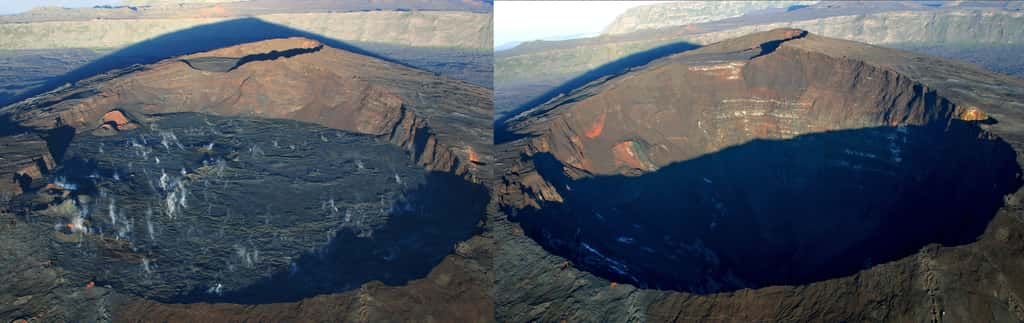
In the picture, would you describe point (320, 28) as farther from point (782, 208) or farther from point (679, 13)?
point (679, 13)

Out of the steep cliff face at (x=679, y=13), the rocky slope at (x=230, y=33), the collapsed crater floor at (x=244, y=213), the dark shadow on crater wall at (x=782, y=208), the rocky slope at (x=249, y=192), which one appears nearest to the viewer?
the rocky slope at (x=249, y=192)

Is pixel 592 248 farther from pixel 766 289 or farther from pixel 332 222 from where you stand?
pixel 332 222

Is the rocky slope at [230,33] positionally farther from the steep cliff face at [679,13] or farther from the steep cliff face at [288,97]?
the steep cliff face at [679,13]

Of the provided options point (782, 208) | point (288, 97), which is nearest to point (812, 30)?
point (782, 208)

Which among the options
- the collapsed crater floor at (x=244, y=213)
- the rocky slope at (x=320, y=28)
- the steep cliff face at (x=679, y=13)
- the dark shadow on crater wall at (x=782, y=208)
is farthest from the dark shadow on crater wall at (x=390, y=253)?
the steep cliff face at (x=679, y=13)

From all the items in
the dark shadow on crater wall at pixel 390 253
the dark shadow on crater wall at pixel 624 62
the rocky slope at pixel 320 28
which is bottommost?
the dark shadow on crater wall at pixel 390 253

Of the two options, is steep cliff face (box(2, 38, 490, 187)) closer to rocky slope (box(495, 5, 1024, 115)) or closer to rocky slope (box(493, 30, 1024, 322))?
rocky slope (box(493, 30, 1024, 322))

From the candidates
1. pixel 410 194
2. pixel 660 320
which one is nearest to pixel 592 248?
pixel 660 320
